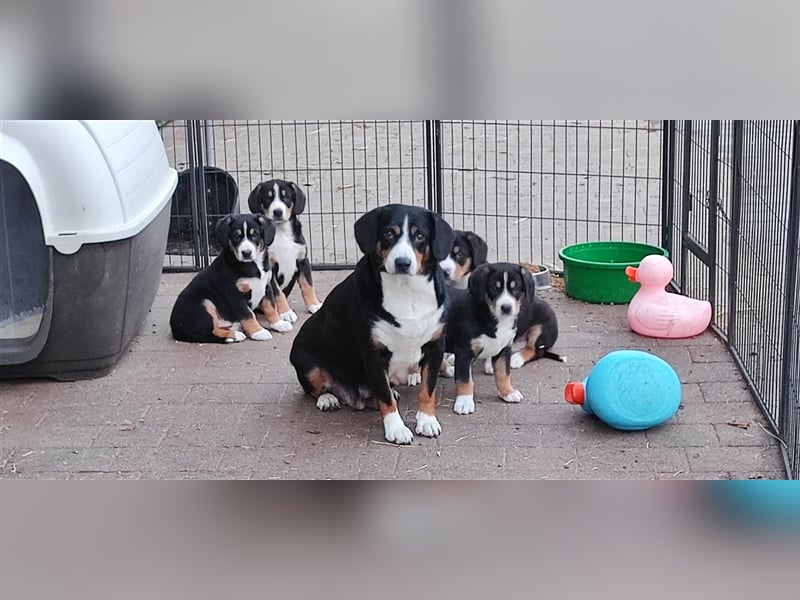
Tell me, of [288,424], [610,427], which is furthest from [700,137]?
[288,424]

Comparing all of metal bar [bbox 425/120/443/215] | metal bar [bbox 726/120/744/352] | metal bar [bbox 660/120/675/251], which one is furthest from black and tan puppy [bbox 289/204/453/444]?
metal bar [bbox 660/120/675/251]

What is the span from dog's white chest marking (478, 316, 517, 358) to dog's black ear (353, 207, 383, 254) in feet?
1.78

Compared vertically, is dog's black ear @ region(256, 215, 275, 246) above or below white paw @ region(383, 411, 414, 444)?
above

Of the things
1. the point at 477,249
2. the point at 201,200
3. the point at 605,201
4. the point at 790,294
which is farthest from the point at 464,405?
the point at 605,201

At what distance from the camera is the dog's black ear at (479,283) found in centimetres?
339

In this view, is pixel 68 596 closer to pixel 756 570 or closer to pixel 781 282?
pixel 756 570

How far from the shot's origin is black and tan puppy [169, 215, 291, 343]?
4.17 metres

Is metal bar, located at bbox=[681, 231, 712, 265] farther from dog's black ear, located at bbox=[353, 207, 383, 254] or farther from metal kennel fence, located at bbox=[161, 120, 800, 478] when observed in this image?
dog's black ear, located at bbox=[353, 207, 383, 254]

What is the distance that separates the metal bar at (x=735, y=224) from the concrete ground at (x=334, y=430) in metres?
0.11

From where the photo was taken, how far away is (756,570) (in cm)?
90

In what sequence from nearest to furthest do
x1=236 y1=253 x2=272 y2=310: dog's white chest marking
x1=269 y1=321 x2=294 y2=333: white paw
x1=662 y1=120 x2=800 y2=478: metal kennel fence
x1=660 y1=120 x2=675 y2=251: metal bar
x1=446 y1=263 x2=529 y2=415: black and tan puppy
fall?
x1=662 y1=120 x2=800 y2=478: metal kennel fence, x1=446 y1=263 x2=529 y2=415: black and tan puppy, x1=236 y1=253 x2=272 y2=310: dog's white chest marking, x1=269 y1=321 x2=294 y2=333: white paw, x1=660 y1=120 x2=675 y2=251: metal bar

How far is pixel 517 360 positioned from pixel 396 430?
0.73 m

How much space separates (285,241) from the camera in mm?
4391
